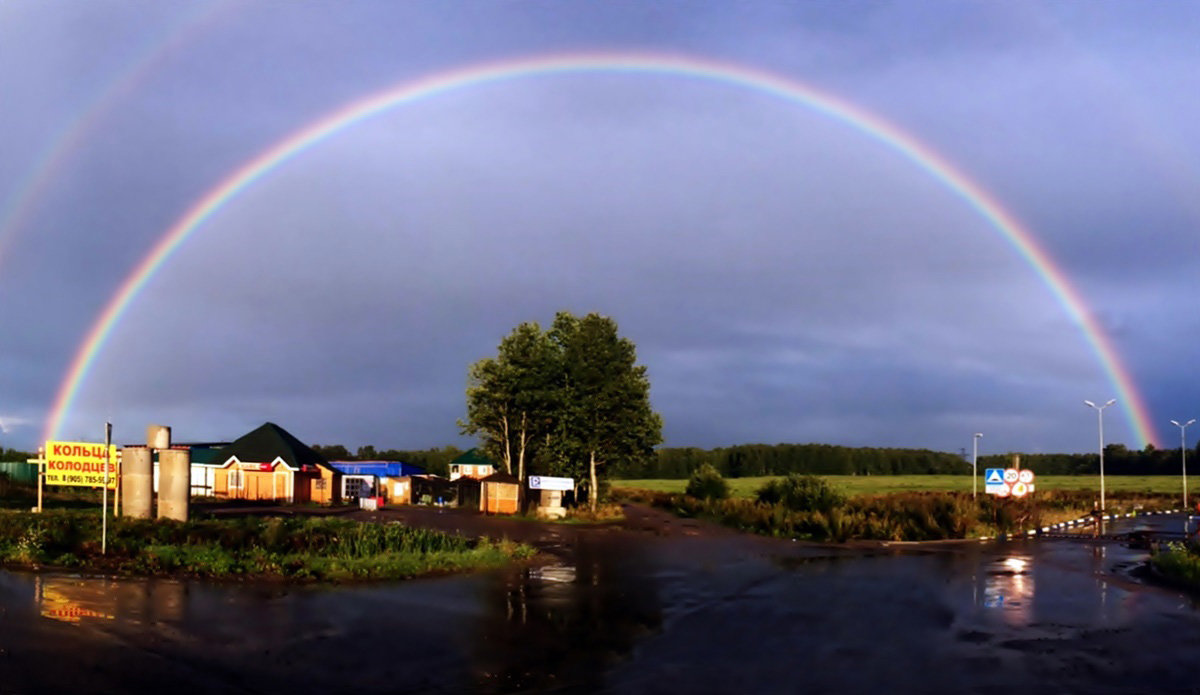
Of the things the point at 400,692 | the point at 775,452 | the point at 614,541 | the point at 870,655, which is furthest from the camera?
the point at 775,452

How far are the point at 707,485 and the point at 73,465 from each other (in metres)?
49.9

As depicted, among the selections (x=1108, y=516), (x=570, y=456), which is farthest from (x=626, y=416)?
(x=1108, y=516)

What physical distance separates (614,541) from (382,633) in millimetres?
22581

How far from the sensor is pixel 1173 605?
2067 cm

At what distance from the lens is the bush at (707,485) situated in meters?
73.8

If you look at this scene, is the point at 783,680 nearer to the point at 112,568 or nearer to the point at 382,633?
the point at 382,633

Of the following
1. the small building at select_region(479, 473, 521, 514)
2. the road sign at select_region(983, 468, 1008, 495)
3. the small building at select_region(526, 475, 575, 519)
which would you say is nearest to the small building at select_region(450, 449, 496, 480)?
the small building at select_region(479, 473, 521, 514)

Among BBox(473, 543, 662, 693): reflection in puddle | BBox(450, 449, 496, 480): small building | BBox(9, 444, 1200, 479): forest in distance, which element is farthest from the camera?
BBox(9, 444, 1200, 479): forest in distance

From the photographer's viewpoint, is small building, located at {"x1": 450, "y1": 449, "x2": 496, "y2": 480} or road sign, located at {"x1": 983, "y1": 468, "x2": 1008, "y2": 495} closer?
road sign, located at {"x1": 983, "y1": 468, "x2": 1008, "y2": 495}

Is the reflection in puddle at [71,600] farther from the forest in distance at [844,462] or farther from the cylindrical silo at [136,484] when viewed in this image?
the forest in distance at [844,462]

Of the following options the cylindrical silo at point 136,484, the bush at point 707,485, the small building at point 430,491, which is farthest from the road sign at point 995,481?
the cylindrical silo at point 136,484

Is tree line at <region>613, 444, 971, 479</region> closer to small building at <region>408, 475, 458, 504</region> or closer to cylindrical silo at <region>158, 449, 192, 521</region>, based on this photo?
small building at <region>408, 475, 458, 504</region>

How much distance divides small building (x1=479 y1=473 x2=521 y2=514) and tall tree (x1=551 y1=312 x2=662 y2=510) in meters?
6.94

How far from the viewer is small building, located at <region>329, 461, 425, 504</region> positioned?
221 ft
